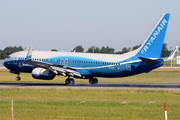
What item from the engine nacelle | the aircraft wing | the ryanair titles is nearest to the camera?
the aircraft wing

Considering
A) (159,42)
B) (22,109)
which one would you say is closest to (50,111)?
(22,109)

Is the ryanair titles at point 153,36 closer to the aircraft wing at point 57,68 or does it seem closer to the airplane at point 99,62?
the airplane at point 99,62

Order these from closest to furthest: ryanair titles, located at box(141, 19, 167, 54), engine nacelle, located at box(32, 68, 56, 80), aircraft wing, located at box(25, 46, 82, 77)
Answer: aircraft wing, located at box(25, 46, 82, 77)
ryanair titles, located at box(141, 19, 167, 54)
engine nacelle, located at box(32, 68, 56, 80)

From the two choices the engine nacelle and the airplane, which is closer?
the airplane

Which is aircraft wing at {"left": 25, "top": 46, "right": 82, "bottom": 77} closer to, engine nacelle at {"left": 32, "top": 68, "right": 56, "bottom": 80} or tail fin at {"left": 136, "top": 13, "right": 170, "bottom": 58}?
engine nacelle at {"left": 32, "top": 68, "right": 56, "bottom": 80}

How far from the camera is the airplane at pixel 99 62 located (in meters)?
41.3

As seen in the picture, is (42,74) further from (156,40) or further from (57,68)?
(156,40)

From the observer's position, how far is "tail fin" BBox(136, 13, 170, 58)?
136 ft

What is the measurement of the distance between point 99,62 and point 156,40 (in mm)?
8944

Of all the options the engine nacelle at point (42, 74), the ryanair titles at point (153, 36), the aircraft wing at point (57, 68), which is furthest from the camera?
the engine nacelle at point (42, 74)

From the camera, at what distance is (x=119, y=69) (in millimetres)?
42500

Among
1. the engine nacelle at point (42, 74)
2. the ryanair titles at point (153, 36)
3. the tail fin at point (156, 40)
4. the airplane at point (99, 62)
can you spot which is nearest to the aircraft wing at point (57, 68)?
the airplane at point (99, 62)

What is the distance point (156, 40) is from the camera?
41.5 m

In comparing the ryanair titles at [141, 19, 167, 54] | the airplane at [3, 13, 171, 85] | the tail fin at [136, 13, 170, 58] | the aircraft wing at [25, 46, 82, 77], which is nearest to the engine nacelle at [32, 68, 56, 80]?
the airplane at [3, 13, 171, 85]
